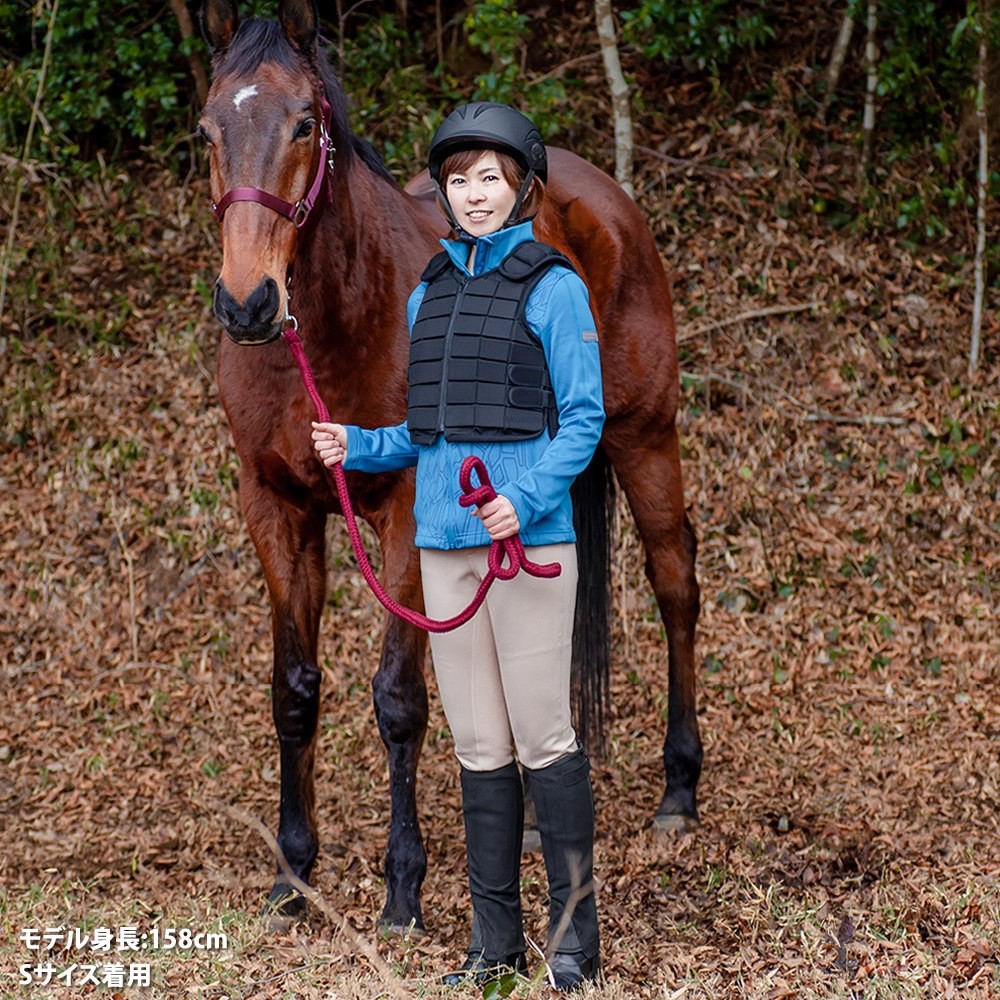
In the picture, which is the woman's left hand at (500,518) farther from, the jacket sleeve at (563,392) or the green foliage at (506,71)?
the green foliage at (506,71)

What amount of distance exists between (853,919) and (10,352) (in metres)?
5.80

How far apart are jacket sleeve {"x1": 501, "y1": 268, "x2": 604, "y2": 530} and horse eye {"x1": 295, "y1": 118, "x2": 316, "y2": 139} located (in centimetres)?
86

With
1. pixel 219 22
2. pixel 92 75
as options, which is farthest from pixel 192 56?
pixel 219 22

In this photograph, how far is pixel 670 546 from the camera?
192 inches

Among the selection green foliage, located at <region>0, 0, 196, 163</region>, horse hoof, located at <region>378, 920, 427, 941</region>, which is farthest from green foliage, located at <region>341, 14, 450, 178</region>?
horse hoof, located at <region>378, 920, 427, 941</region>

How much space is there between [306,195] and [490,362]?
85 centimetres

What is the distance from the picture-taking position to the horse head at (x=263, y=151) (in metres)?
3.01

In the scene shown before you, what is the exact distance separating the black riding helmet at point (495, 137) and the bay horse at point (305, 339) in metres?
0.50

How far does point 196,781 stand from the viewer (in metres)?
5.12

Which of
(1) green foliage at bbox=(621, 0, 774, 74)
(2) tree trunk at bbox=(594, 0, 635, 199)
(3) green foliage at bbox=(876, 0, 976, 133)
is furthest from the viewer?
(1) green foliage at bbox=(621, 0, 774, 74)

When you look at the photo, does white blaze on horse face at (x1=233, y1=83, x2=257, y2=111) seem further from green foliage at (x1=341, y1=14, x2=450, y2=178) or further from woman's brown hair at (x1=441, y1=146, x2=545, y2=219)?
green foliage at (x1=341, y1=14, x2=450, y2=178)

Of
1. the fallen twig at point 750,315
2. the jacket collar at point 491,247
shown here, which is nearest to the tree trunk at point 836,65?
the fallen twig at point 750,315

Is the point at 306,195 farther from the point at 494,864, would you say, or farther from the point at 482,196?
the point at 494,864

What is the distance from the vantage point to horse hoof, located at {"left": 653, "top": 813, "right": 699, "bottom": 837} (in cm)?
443
